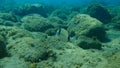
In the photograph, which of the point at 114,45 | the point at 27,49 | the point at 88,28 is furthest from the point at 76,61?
the point at 88,28

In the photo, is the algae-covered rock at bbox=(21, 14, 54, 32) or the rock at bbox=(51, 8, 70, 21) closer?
the algae-covered rock at bbox=(21, 14, 54, 32)

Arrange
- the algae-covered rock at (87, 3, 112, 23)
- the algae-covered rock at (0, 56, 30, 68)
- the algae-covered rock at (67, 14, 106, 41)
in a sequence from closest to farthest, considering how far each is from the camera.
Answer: the algae-covered rock at (0, 56, 30, 68) < the algae-covered rock at (67, 14, 106, 41) < the algae-covered rock at (87, 3, 112, 23)

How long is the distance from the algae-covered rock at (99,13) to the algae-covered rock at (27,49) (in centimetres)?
1188

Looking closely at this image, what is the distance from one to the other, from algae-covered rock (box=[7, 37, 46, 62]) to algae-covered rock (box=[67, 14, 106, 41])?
4.83 meters

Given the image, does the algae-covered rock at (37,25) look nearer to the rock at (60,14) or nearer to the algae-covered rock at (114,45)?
the algae-covered rock at (114,45)

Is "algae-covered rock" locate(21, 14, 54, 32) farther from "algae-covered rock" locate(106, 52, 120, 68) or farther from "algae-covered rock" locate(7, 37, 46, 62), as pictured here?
"algae-covered rock" locate(106, 52, 120, 68)

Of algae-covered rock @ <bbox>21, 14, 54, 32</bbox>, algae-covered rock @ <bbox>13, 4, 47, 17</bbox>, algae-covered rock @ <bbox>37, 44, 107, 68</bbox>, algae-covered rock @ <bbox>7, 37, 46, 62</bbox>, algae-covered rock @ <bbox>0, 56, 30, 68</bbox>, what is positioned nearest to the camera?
algae-covered rock @ <bbox>37, 44, 107, 68</bbox>

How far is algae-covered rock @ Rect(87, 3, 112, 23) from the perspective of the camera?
19.3m

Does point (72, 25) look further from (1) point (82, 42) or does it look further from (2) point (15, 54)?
(2) point (15, 54)

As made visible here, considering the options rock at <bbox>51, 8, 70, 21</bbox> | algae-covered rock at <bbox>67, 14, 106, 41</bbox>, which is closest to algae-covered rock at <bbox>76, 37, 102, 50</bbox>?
algae-covered rock at <bbox>67, 14, 106, 41</bbox>

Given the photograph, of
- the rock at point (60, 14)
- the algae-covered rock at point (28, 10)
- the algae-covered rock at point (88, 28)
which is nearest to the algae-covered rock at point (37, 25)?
the algae-covered rock at point (88, 28)

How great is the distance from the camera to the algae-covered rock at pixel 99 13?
19256mm

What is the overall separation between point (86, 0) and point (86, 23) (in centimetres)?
3245

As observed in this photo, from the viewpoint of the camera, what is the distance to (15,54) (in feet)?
25.6
